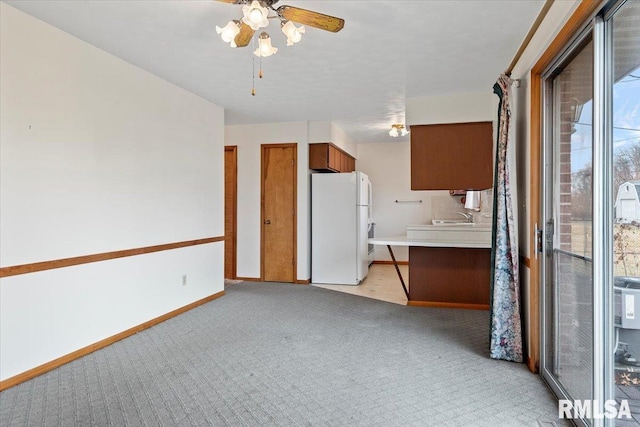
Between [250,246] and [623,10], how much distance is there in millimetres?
5075

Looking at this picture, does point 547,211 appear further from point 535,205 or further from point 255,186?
point 255,186

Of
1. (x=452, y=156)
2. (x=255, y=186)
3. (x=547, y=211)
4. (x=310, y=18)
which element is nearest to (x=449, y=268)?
(x=452, y=156)

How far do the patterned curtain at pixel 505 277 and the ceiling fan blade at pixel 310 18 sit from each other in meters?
1.54

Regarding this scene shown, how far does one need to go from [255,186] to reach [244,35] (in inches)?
144

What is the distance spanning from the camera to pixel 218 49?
10.1ft

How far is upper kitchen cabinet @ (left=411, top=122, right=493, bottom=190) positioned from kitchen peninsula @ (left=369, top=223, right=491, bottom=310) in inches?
21.5

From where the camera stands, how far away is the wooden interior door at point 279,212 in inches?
225

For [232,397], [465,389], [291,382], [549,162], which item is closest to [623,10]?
[549,162]

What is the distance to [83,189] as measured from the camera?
2951mm

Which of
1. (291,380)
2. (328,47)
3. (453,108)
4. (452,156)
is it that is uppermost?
(328,47)

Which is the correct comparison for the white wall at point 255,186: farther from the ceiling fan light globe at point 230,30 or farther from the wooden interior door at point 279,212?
the ceiling fan light globe at point 230,30

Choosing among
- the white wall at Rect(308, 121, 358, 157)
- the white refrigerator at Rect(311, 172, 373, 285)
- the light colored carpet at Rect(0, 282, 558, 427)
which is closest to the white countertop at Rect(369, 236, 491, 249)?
the light colored carpet at Rect(0, 282, 558, 427)

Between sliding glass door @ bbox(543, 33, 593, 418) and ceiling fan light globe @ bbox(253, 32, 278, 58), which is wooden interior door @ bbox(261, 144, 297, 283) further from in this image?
sliding glass door @ bbox(543, 33, 593, 418)

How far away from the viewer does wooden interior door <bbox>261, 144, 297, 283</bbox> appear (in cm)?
571
